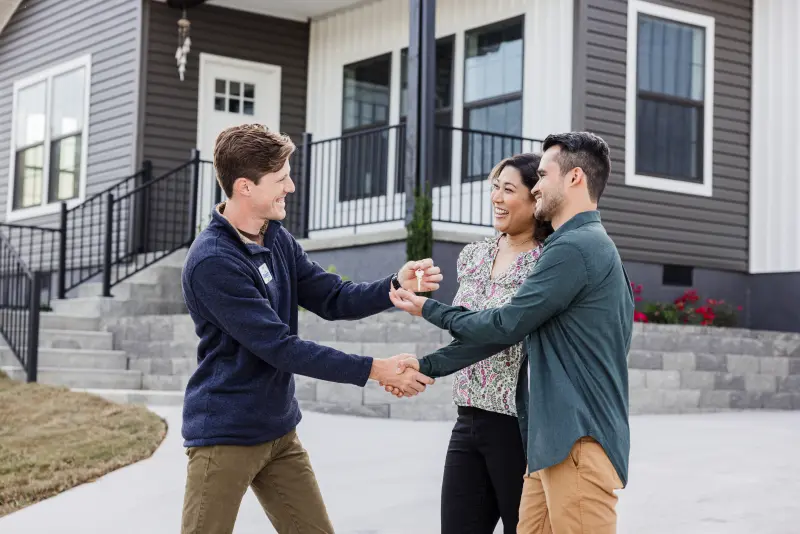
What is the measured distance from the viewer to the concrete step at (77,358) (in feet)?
36.9

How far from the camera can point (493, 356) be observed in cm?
348

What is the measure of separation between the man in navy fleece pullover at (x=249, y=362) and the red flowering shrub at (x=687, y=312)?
8415 mm

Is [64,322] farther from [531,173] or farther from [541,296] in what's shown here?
[541,296]

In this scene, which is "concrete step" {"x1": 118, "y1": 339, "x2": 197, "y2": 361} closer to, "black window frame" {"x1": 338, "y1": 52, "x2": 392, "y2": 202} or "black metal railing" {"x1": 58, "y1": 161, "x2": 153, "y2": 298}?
"black metal railing" {"x1": 58, "y1": 161, "x2": 153, "y2": 298}

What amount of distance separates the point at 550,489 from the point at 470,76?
1023 centimetres

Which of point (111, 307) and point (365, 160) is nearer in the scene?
point (111, 307)

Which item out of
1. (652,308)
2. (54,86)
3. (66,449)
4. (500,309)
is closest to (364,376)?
(500,309)

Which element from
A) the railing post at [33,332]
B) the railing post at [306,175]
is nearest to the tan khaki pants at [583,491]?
the railing post at [33,332]

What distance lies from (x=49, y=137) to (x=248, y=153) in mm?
13041

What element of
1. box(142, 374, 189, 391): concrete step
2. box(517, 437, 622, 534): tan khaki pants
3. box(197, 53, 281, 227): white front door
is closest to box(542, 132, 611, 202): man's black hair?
box(517, 437, 622, 534): tan khaki pants

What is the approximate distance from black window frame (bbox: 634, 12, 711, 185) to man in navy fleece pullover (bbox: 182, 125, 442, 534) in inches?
370

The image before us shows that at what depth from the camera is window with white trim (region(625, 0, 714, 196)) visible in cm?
1223

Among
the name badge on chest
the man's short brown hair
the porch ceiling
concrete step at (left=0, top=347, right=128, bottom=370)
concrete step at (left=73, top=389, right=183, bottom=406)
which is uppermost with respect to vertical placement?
the porch ceiling

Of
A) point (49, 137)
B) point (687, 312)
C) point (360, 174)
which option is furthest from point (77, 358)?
point (687, 312)
